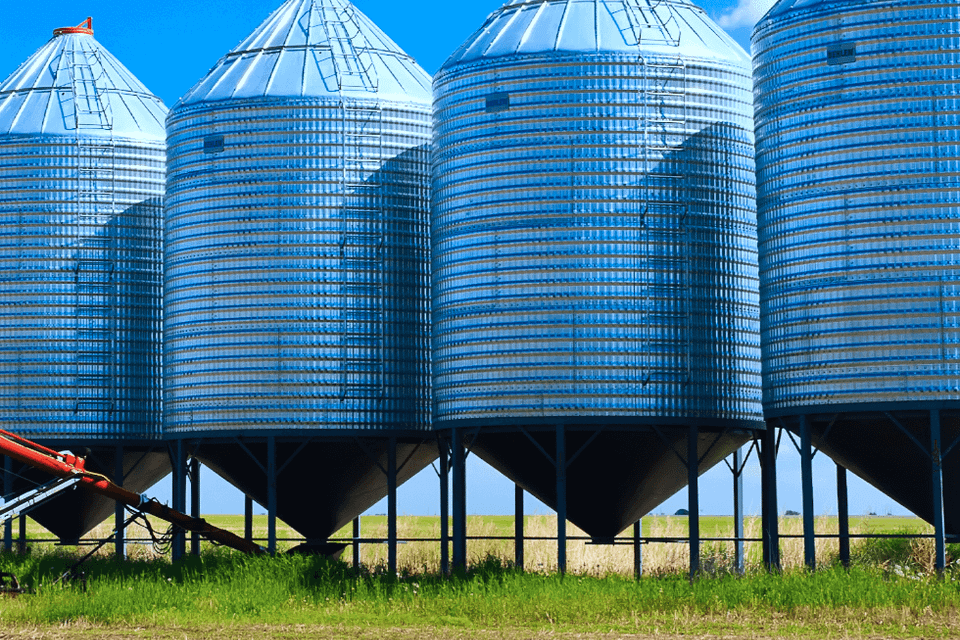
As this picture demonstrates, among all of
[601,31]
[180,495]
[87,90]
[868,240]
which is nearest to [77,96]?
[87,90]

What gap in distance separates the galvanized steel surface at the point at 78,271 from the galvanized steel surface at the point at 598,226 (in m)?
10.8

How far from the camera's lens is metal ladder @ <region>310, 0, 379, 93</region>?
37750 millimetres

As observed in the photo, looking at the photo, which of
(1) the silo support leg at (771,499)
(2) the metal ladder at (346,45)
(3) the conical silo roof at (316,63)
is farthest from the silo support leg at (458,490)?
(2) the metal ladder at (346,45)

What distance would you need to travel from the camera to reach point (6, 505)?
1220 inches

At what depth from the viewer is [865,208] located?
96.4ft

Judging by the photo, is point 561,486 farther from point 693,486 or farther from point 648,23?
point 648,23

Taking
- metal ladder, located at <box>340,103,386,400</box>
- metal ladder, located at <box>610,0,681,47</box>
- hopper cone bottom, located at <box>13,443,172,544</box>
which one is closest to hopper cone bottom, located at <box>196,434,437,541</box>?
metal ladder, located at <box>340,103,386,400</box>

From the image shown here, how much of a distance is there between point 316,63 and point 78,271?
29.7 ft

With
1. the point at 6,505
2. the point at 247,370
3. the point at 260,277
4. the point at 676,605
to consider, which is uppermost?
the point at 260,277

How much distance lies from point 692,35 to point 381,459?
43.1 ft

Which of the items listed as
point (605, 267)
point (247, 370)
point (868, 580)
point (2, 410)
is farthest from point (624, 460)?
point (2, 410)

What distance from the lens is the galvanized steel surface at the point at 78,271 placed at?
132 ft

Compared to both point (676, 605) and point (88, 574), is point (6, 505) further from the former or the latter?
point (676, 605)

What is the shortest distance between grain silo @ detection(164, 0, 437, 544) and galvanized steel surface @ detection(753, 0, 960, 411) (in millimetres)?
10029
